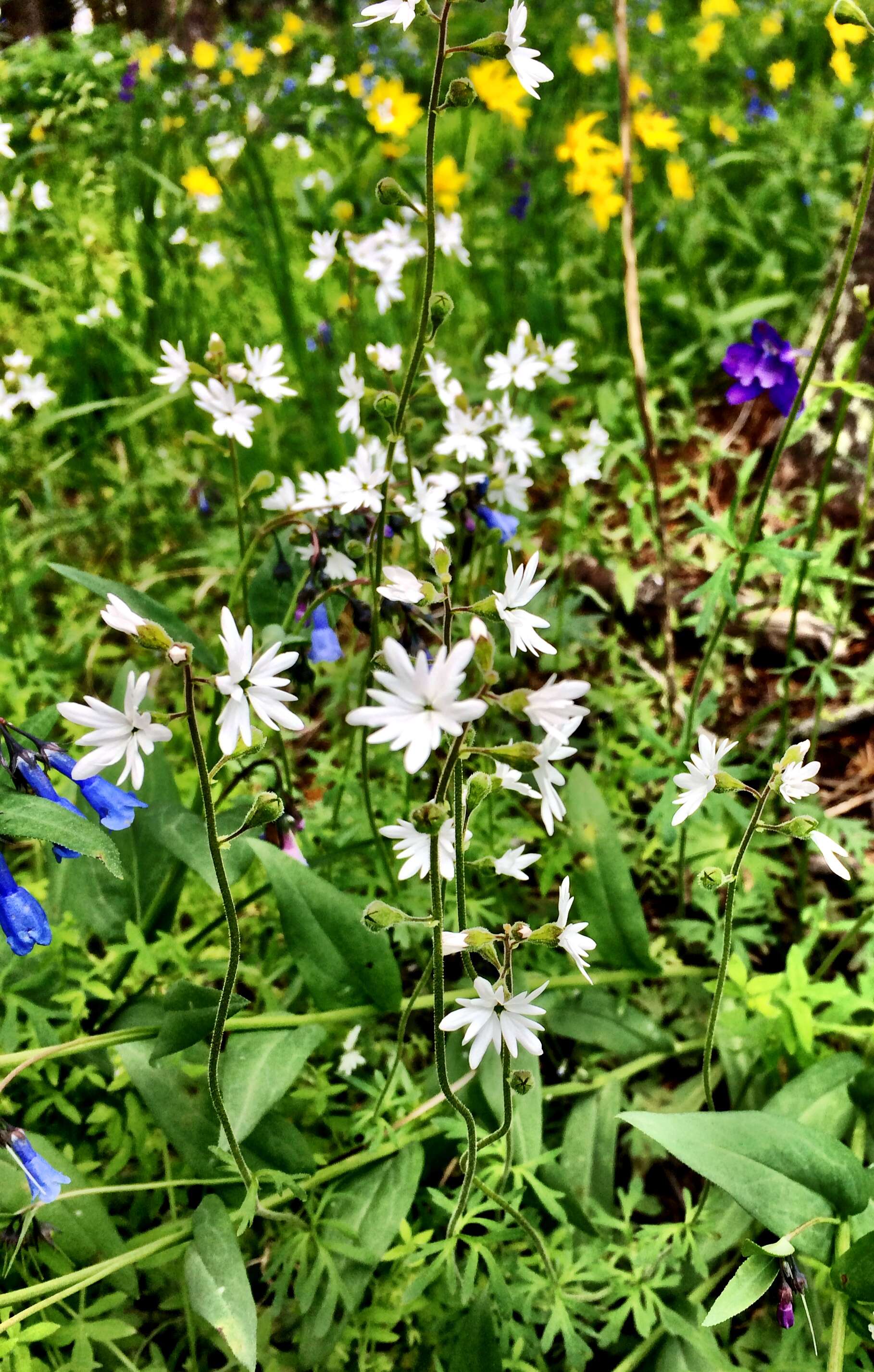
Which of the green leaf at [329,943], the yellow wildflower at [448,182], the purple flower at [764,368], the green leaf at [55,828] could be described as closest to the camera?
the green leaf at [55,828]

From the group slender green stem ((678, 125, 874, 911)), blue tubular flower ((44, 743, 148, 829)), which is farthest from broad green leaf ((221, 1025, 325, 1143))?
slender green stem ((678, 125, 874, 911))

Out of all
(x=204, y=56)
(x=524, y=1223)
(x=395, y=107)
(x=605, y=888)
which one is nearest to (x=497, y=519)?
(x=605, y=888)

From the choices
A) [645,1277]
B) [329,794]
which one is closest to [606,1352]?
[645,1277]

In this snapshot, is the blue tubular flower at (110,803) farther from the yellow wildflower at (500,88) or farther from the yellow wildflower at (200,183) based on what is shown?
the yellow wildflower at (200,183)

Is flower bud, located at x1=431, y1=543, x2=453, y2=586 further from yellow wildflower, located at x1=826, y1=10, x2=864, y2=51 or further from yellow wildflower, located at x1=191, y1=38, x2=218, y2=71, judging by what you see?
yellow wildflower, located at x1=191, y1=38, x2=218, y2=71

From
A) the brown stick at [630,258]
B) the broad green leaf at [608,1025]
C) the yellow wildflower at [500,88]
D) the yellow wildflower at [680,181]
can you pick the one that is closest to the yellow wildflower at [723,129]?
the yellow wildflower at [680,181]

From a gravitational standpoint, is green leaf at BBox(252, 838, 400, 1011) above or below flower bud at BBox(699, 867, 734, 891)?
below

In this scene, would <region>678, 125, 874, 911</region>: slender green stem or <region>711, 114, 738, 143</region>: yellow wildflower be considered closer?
<region>678, 125, 874, 911</region>: slender green stem
